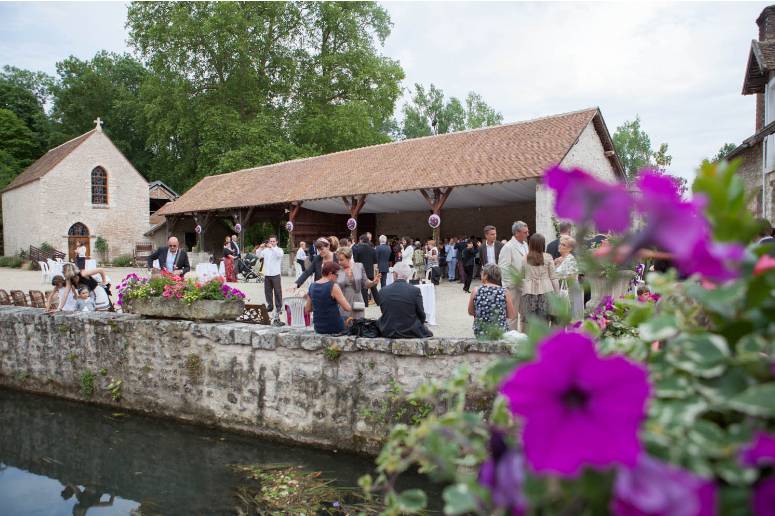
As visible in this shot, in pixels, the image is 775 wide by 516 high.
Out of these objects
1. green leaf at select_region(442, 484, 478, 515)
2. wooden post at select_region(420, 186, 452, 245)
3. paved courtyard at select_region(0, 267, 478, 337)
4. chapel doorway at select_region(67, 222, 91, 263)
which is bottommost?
paved courtyard at select_region(0, 267, 478, 337)

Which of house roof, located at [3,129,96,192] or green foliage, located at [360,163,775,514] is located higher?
house roof, located at [3,129,96,192]

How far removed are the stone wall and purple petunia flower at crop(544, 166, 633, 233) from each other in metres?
4.37

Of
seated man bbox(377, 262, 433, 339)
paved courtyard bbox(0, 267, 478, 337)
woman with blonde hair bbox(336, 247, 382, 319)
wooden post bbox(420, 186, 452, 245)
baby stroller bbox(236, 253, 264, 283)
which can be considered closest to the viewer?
seated man bbox(377, 262, 433, 339)

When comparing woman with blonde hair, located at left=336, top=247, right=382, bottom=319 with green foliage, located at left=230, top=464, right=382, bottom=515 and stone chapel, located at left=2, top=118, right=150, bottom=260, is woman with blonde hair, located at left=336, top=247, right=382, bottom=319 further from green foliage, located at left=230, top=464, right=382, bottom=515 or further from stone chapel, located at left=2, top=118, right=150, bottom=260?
stone chapel, located at left=2, top=118, right=150, bottom=260

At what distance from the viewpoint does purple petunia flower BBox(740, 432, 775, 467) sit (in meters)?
0.68

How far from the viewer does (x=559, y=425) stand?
0.65 metres

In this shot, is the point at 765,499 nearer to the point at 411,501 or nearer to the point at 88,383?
the point at 411,501

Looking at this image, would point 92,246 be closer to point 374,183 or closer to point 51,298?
point 374,183

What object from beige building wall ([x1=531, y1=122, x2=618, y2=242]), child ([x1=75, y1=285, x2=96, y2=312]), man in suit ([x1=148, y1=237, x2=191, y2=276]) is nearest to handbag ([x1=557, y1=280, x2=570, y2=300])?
man in suit ([x1=148, y1=237, x2=191, y2=276])

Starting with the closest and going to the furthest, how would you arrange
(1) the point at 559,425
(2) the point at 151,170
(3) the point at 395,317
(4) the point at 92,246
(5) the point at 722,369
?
1. (1) the point at 559,425
2. (5) the point at 722,369
3. (3) the point at 395,317
4. (4) the point at 92,246
5. (2) the point at 151,170

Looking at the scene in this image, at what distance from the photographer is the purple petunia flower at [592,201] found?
73 cm

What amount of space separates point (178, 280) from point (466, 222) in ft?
58.0

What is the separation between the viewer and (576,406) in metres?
0.68

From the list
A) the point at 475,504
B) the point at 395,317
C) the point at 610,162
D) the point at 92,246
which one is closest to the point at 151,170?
the point at 92,246
